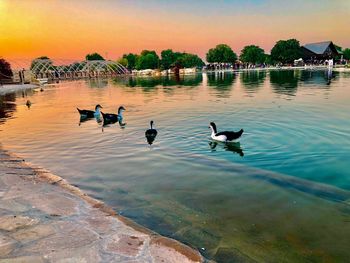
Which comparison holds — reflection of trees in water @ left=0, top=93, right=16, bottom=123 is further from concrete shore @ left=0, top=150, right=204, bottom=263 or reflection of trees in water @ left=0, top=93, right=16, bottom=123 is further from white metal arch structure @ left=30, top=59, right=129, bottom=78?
white metal arch structure @ left=30, top=59, right=129, bottom=78

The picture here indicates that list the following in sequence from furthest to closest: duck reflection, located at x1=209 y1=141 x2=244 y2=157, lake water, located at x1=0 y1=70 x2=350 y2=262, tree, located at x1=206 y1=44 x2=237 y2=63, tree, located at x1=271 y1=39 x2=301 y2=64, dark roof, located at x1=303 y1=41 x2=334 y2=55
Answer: tree, located at x1=206 y1=44 x2=237 y2=63 → tree, located at x1=271 y1=39 x2=301 y2=64 → dark roof, located at x1=303 y1=41 x2=334 y2=55 → duck reflection, located at x1=209 y1=141 x2=244 y2=157 → lake water, located at x1=0 y1=70 x2=350 y2=262

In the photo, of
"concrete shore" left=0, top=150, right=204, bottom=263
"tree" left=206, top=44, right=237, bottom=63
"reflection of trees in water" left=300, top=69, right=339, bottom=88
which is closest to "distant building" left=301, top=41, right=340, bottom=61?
"tree" left=206, top=44, right=237, bottom=63

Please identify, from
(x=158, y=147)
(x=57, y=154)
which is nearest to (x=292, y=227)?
(x=158, y=147)

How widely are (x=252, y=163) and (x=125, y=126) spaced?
31.4ft

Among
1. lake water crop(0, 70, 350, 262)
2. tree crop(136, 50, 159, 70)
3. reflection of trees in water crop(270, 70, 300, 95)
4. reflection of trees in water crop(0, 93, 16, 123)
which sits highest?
tree crop(136, 50, 159, 70)

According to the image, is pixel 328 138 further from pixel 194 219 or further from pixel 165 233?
pixel 165 233

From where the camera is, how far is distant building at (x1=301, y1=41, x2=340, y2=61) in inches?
4567

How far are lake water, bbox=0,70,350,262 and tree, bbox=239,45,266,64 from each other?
128 metres

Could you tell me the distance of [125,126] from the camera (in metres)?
18.3

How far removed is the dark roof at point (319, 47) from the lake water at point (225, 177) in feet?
364

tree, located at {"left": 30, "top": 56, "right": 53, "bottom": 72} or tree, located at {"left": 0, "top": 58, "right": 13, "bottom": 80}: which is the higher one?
tree, located at {"left": 30, "top": 56, "right": 53, "bottom": 72}

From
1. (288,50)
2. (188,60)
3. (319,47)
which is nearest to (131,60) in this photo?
(188,60)

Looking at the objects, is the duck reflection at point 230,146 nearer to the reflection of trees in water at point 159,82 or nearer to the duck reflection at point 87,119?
the duck reflection at point 87,119

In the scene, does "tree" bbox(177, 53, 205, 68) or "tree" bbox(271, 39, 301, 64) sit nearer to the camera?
"tree" bbox(271, 39, 301, 64)
